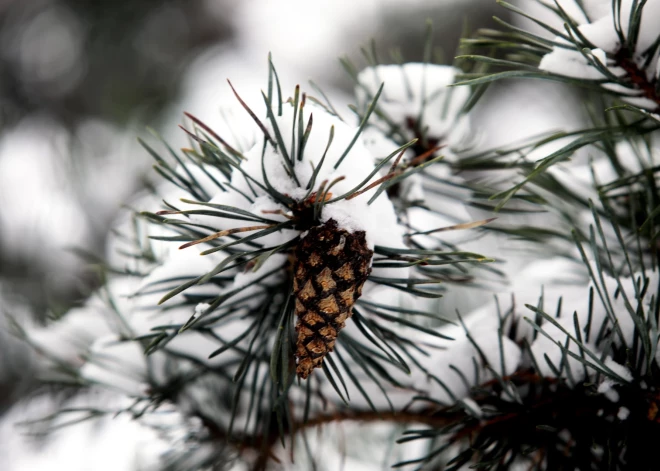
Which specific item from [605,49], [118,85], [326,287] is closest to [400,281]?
[326,287]

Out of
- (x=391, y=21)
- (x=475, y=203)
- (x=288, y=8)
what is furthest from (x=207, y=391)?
(x=288, y=8)

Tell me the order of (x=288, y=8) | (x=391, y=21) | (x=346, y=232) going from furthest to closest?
(x=288, y=8), (x=391, y=21), (x=346, y=232)

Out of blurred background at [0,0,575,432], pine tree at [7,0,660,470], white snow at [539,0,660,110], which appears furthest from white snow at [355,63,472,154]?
blurred background at [0,0,575,432]

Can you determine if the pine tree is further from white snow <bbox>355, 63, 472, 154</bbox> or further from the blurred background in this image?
the blurred background

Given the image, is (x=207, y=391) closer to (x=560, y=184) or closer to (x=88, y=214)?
(x=560, y=184)

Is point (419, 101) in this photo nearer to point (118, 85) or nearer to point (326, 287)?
point (326, 287)

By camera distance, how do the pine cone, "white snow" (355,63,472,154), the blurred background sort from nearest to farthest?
the pine cone
"white snow" (355,63,472,154)
the blurred background

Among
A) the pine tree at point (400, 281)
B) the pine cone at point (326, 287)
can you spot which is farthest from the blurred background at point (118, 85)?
the pine cone at point (326, 287)
